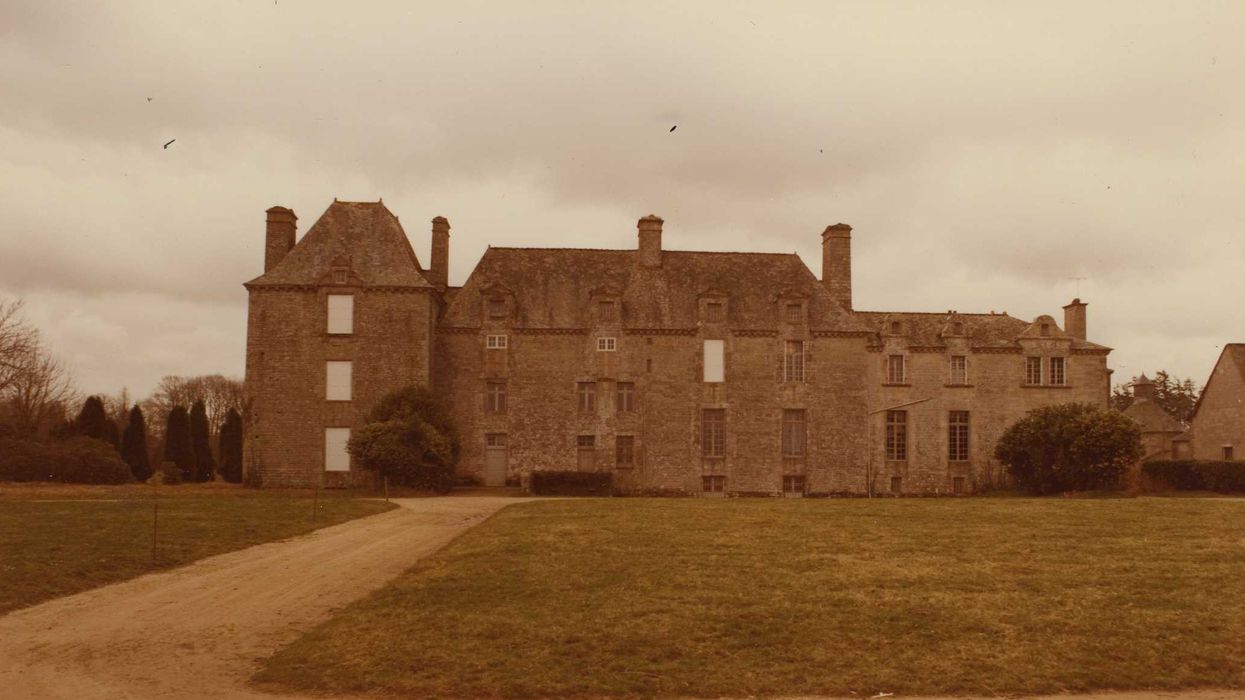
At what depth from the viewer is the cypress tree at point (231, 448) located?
48.1 meters

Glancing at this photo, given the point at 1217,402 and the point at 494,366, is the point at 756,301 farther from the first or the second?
the point at 1217,402

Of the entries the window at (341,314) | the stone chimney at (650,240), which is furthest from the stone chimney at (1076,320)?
the window at (341,314)

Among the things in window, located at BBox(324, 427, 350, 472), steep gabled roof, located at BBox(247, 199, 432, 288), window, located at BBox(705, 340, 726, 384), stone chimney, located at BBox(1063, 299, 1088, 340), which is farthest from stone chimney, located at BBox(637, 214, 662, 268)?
stone chimney, located at BBox(1063, 299, 1088, 340)

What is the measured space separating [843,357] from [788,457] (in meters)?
4.56

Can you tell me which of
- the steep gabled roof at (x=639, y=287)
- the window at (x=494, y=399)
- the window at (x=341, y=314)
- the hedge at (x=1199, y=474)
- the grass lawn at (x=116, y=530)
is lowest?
the grass lawn at (x=116, y=530)

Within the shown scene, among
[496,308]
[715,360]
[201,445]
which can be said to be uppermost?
[496,308]

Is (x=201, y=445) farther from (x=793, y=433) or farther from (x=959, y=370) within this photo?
(x=959, y=370)

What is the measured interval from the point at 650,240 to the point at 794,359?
762cm

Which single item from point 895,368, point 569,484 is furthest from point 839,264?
point 569,484

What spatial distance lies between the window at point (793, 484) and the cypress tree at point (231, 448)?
1058 inches

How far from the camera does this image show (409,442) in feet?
109

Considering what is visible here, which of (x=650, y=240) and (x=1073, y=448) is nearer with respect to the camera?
(x=1073, y=448)

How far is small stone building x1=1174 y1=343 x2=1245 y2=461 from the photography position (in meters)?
42.4

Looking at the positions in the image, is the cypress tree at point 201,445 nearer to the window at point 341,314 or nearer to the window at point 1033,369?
the window at point 341,314
